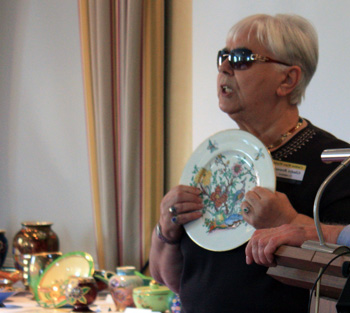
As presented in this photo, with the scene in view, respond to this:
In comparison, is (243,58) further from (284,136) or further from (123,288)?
(123,288)

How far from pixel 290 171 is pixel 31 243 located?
2.09 meters

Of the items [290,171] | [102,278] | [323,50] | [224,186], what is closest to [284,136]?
[290,171]

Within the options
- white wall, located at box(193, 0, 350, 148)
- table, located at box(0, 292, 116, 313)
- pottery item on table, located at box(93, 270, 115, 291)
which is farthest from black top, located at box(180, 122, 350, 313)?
pottery item on table, located at box(93, 270, 115, 291)

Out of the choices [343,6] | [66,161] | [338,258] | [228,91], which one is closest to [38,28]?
[66,161]

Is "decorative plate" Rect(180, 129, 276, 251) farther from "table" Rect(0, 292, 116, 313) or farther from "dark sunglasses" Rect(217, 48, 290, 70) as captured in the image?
"table" Rect(0, 292, 116, 313)

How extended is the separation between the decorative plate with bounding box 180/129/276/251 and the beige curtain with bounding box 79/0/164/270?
4.53ft

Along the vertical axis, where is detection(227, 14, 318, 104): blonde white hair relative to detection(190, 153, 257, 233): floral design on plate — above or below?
above

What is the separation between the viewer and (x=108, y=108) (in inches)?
126

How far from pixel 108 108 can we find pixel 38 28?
106 cm

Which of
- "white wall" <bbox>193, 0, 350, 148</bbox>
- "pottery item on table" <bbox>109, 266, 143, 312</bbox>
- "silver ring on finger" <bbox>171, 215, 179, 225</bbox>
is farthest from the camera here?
"pottery item on table" <bbox>109, 266, 143, 312</bbox>

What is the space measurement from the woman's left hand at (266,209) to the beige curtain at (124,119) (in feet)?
5.50

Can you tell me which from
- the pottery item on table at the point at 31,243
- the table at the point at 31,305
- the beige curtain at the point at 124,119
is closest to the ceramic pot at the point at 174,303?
the table at the point at 31,305

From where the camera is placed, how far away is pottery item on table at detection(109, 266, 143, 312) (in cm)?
268

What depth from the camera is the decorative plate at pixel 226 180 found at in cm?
156
